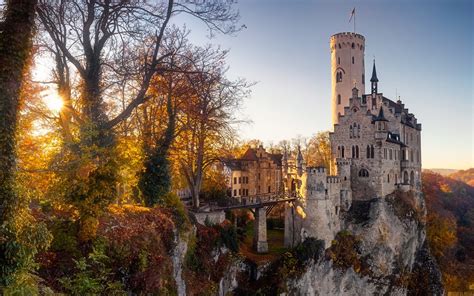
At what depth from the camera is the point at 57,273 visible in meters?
11.0

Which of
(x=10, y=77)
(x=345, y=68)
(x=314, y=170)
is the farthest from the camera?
(x=345, y=68)

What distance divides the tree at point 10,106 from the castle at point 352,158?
26.8 metres

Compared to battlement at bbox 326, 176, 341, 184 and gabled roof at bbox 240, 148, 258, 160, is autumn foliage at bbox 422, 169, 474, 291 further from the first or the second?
gabled roof at bbox 240, 148, 258, 160

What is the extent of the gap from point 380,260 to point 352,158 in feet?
35.2

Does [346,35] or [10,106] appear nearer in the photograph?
[10,106]

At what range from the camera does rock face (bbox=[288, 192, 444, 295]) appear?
33.1m

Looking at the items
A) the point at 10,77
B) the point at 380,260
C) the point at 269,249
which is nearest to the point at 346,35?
the point at 380,260

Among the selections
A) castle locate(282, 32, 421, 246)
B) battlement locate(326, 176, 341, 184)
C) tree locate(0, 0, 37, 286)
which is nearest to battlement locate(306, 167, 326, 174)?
castle locate(282, 32, 421, 246)

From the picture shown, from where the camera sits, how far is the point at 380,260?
37.2 m

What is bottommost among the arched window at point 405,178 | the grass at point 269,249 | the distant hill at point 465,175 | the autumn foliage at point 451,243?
the autumn foliage at point 451,243

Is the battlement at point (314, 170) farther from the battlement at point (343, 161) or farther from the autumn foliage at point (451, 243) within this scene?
the autumn foliage at point (451, 243)

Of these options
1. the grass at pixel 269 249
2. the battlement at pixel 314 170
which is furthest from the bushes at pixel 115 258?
the battlement at pixel 314 170

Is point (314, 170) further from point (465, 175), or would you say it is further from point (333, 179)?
point (465, 175)

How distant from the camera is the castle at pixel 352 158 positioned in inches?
1309
